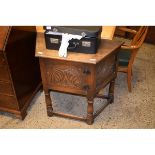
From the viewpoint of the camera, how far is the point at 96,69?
1526mm

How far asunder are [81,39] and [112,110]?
949mm

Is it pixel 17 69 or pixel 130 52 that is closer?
pixel 17 69

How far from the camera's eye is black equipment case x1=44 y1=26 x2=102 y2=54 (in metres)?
1.40

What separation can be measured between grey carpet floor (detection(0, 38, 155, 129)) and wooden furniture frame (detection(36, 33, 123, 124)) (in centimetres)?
30

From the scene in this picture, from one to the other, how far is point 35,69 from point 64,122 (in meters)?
0.60

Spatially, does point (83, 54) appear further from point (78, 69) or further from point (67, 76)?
point (67, 76)

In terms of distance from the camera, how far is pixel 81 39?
144 cm

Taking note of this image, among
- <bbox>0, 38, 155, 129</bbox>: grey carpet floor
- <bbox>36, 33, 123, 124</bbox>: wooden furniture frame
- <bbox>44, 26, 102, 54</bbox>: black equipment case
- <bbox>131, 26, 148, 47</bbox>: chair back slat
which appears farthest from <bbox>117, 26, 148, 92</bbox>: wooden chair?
<bbox>44, 26, 102, 54</bbox>: black equipment case

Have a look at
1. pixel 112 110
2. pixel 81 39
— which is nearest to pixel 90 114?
pixel 112 110

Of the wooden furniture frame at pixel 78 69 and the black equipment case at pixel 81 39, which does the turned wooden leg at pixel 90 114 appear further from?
the black equipment case at pixel 81 39

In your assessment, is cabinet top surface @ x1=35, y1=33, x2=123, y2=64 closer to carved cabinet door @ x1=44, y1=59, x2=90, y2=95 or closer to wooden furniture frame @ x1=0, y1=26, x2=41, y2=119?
carved cabinet door @ x1=44, y1=59, x2=90, y2=95
